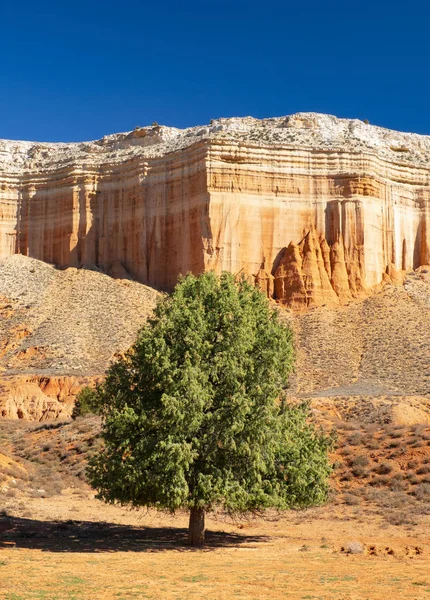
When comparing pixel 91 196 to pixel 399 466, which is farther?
pixel 91 196

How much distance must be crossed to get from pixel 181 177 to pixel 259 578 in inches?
2008

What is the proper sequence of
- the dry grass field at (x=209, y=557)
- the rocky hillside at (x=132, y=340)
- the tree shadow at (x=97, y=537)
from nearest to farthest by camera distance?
the dry grass field at (x=209, y=557), the tree shadow at (x=97, y=537), the rocky hillside at (x=132, y=340)

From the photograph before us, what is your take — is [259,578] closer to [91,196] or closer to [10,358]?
[10,358]

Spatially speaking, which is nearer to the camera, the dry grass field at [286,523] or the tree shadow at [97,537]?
the dry grass field at [286,523]

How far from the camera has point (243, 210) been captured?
6178 centimetres

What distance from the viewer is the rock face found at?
2414 inches

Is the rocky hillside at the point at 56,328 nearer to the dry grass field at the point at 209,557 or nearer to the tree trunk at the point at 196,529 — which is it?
the dry grass field at the point at 209,557

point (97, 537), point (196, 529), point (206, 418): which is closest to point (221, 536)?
point (196, 529)

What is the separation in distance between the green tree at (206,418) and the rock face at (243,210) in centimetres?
3840

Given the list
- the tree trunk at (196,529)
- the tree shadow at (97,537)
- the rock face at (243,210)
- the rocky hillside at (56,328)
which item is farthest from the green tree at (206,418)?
the rock face at (243,210)

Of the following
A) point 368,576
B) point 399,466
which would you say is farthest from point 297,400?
point 368,576

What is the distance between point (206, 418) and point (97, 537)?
5229 millimetres

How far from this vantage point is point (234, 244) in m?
61.1

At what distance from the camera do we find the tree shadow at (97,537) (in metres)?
20.5
